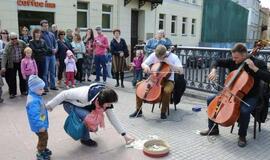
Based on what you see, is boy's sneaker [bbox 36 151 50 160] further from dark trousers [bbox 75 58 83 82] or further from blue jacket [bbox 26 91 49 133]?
dark trousers [bbox 75 58 83 82]

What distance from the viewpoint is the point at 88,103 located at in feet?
14.9

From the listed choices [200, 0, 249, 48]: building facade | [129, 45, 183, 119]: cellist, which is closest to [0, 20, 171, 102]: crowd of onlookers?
[129, 45, 183, 119]: cellist

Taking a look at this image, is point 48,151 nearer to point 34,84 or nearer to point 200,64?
point 34,84

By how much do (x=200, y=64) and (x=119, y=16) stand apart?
11.4m

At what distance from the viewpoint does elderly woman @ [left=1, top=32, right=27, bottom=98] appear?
7.64 metres

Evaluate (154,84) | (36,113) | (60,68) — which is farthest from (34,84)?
(60,68)

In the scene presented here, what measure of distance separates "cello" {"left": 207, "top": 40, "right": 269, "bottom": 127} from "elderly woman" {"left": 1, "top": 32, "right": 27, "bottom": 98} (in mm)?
4858

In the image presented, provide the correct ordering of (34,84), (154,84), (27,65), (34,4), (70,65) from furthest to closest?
(34,4) < (70,65) < (27,65) < (154,84) < (34,84)

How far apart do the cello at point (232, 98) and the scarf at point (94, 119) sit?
1629 millimetres

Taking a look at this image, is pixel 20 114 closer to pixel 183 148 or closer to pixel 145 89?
pixel 145 89

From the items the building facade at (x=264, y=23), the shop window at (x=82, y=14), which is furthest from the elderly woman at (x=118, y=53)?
the building facade at (x=264, y=23)

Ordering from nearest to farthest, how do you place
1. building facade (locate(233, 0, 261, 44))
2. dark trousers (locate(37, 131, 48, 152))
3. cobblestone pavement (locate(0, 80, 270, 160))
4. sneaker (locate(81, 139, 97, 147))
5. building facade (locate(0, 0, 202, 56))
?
dark trousers (locate(37, 131, 48, 152)), cobblestone pavement (locate(0, 80, 270, 160)), sneaker (locate(81, 139, 97, 147)), building facade (locate(0, 0, 202, 56)), building facade (locate(233, 0, 261, 44))

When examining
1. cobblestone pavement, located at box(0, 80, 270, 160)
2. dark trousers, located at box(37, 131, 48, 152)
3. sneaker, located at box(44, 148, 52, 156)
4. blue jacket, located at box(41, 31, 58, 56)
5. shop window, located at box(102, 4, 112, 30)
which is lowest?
cobblestone pavement, located at box(0, 80, 270, 160)

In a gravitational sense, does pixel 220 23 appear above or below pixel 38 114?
above
